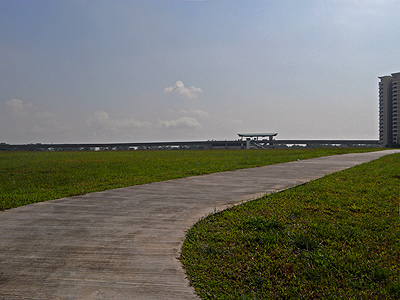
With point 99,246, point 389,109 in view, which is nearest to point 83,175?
point 99,246

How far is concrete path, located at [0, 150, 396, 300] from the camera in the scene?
124 inches

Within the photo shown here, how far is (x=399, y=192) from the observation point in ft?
26.3

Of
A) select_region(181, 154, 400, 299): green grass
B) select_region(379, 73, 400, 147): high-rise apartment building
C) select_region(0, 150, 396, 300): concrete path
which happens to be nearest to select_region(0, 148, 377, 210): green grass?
select_region(0, 150, 396, 300): concrete path

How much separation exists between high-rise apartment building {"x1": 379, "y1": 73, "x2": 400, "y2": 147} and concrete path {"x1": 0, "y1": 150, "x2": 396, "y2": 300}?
14004cm

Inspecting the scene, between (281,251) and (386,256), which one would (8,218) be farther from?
(386,256)

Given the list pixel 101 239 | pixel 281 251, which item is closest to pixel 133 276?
pixel 101 239

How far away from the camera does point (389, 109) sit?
132875mm

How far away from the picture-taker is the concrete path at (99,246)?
3.16 meters

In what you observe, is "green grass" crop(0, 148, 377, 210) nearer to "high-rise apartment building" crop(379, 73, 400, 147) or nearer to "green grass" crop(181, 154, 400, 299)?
"green grass" crop(181, 154, 400, 299)

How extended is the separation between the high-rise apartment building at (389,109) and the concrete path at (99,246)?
5513 inches

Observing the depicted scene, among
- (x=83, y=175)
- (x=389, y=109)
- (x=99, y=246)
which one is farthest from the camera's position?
(x=389, y=109)

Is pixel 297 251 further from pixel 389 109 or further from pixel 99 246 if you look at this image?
pixel 389 109

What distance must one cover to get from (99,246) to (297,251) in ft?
8.41

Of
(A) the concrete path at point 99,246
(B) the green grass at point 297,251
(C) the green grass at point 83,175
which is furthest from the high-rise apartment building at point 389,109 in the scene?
(A) the concrete path at point 99,246
